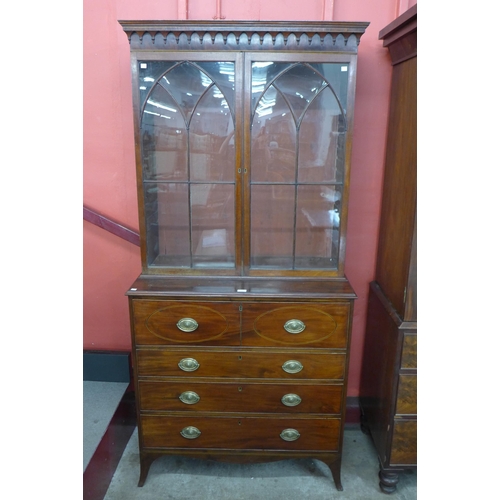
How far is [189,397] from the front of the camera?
1.69 meters

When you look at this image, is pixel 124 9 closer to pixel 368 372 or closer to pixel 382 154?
pixel 382 154

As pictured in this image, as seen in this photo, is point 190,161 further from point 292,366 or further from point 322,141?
point 292,366

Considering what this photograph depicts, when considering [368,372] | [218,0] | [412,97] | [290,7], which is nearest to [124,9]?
[218,0]

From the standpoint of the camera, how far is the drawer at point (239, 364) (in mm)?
1636

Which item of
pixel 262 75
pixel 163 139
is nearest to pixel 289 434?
pixel 163 139

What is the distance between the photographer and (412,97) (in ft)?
5.08

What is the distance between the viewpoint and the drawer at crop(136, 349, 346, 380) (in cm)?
164

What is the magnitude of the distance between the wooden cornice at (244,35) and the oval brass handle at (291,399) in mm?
1348

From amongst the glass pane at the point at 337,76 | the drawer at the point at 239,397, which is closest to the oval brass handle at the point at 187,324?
the drawer at the point at 239,397

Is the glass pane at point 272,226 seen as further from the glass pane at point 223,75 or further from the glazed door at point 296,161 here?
the glass pane at point 223,75

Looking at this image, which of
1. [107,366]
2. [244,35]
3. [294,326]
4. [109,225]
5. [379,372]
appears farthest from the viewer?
[107,366]

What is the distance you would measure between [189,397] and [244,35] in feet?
4.65

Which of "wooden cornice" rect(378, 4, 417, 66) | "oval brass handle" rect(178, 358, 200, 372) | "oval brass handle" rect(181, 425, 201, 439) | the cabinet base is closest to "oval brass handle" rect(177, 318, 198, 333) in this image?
"oval brass handle" rect(178, 358, 200, 372)

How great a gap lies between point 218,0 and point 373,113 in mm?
827
